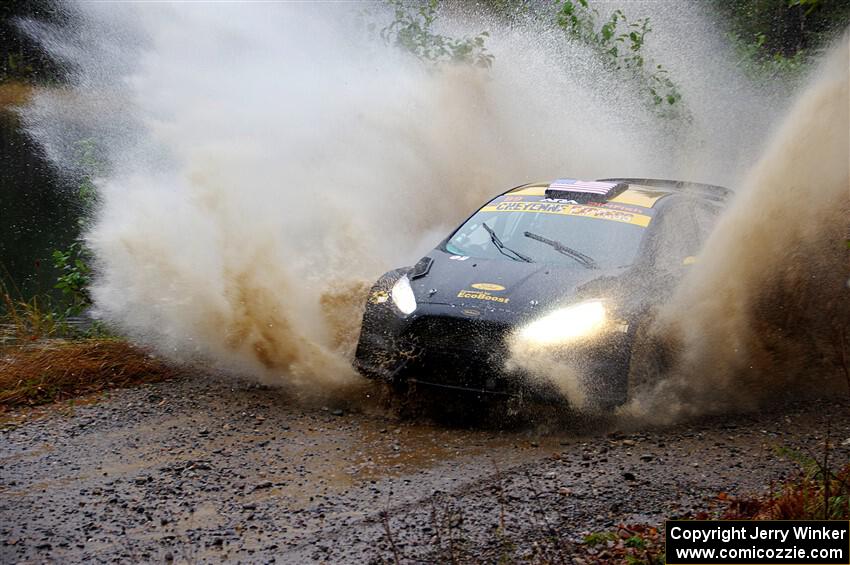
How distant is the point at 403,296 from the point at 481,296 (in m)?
0.63

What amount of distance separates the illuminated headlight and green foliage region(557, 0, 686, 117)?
8.00 metres

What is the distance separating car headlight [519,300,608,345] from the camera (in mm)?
5512

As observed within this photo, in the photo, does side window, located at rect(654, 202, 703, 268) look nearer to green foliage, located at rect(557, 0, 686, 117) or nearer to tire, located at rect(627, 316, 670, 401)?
tire, located at rect(627, 316, 670, 401)

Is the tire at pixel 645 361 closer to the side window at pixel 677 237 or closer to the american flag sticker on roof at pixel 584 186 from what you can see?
the side window at pixel 677 237

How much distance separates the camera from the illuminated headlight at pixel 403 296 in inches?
235

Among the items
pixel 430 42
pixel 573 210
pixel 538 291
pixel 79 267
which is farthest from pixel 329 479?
pixel 430 42

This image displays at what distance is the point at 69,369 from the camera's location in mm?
7020

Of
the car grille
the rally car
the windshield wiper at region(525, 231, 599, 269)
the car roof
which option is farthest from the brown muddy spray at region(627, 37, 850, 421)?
the car grille

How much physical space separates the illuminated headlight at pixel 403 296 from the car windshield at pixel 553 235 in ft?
2.08

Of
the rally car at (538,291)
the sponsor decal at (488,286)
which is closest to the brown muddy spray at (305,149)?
the rally car at (538,291)

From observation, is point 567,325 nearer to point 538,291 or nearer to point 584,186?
point 538,291

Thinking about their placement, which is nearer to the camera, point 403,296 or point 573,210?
point 403,296

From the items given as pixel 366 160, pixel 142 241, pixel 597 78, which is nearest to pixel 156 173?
pixel 142 241

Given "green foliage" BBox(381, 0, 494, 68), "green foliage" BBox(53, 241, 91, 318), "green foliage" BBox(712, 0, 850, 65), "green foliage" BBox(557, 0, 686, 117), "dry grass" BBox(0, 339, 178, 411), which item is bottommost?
"dry grass" BBox(0, 339, 178, 411)
